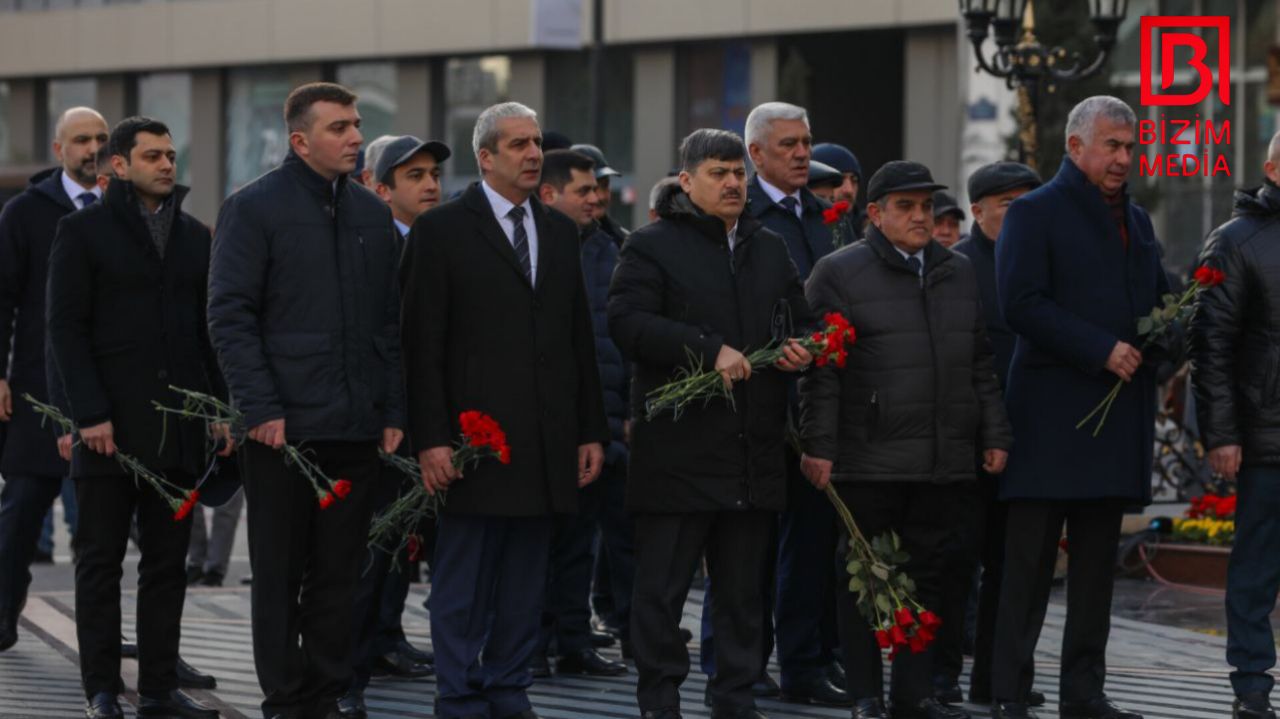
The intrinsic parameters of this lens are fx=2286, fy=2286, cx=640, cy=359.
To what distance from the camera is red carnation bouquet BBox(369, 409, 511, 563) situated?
796 centimetres

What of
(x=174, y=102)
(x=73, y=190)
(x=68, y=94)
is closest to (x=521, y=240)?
(x=73, y=190)

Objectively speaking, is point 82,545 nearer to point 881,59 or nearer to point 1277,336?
point 1277,336

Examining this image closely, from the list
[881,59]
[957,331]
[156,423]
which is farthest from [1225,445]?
[881,59]

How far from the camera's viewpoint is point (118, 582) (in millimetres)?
8742

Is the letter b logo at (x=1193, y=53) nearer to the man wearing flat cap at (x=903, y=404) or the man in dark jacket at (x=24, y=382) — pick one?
the man in dark jacket at (x=24, y=382)

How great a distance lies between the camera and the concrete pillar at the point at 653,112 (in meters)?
36.2

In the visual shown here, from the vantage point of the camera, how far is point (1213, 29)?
3027 centimetres

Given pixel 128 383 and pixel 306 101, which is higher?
pixel 306 101

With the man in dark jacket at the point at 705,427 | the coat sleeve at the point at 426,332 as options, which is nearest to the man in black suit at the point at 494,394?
the coat sleeve at the point at 426,332

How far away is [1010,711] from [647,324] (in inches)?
78.9

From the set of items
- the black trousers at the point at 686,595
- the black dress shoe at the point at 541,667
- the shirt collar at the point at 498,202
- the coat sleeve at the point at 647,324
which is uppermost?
the shirt collar at the point at 498,202

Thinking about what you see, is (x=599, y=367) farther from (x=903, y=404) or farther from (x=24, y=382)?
(x=24, y=382)

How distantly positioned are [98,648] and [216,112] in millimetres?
35160

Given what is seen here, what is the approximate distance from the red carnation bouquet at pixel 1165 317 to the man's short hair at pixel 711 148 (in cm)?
162
